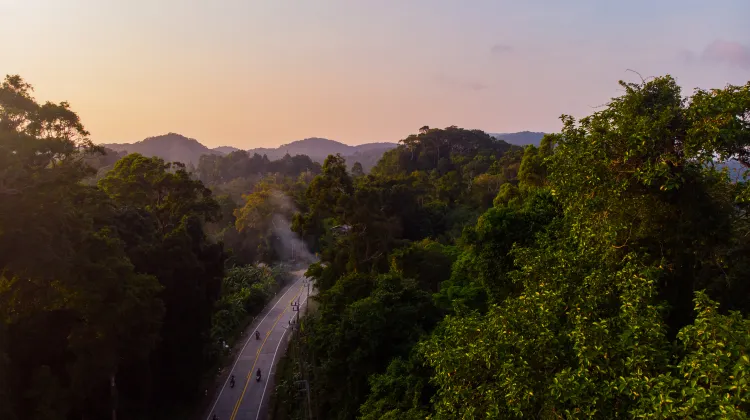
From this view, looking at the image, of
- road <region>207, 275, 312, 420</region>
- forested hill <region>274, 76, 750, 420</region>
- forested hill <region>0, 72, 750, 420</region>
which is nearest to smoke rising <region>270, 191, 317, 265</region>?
road <region>207, 275, 312, 420</region>

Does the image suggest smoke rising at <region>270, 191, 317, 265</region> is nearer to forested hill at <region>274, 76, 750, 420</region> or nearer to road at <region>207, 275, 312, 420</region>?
road at <region>207, 275, 312, 420</region>

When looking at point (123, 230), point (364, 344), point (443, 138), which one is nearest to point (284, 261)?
point (443, 138)

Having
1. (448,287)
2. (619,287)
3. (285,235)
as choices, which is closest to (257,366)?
(448,287)

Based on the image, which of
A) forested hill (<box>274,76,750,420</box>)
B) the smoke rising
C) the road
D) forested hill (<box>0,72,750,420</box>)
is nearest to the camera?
forested hill (<box>274,76,750,420</box>)

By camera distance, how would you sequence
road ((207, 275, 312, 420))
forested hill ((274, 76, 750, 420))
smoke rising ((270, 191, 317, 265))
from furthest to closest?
smoke rising ((270, 191, 317, 265)) < road ((207, 275, 312, 420)) < forested hill ((274, 76, 750, 420))

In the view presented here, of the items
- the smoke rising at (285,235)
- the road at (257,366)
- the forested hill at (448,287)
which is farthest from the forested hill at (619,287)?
the smoke rising at (285,235)

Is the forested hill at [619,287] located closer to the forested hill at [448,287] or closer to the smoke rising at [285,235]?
the forested hill at [448,287]

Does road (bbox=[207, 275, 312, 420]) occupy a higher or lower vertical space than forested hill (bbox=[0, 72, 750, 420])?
lower

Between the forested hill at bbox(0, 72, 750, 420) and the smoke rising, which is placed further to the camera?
the smoke rising

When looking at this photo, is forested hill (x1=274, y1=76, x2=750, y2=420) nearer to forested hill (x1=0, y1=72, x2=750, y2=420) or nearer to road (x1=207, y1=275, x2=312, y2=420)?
forested hill (x1=0, y1=72, x2=750, y2=420)
